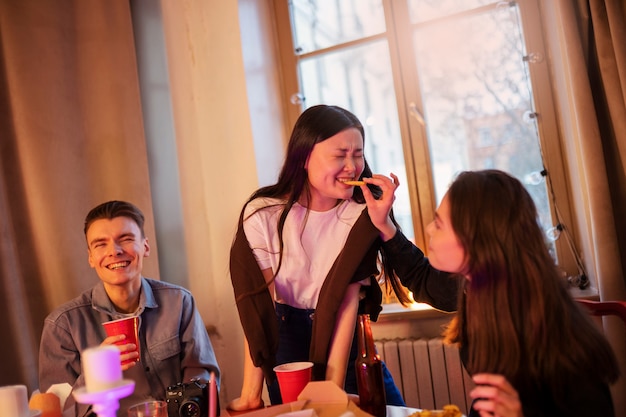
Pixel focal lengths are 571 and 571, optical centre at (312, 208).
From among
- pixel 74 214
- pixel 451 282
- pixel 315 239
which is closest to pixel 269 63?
pixel 74 214

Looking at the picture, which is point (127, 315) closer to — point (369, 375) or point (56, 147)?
point (369, 375)

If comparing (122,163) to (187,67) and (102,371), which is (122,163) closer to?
(187,67)

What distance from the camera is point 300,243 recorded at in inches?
62.6

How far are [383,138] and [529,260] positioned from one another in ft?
5.52

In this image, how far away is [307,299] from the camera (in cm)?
160

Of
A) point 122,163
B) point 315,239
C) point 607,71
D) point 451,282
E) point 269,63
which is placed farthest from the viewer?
point 269,63

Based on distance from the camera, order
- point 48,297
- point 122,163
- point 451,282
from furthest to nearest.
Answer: point 122,163, point 48,297, point 451,282

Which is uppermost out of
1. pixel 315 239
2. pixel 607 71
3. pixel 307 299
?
pixel 607 71

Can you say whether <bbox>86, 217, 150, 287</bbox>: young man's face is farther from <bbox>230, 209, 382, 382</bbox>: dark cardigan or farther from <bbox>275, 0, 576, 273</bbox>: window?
<bbox>275, 0, 576, 273</bbox>: window

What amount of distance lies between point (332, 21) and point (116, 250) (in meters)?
1.60

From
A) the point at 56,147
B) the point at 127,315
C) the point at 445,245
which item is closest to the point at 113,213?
the point at 127,315

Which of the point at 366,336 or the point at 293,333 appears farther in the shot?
the point at 293,333

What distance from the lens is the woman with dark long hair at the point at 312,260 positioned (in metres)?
1.47

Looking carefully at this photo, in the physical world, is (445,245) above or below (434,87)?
below
